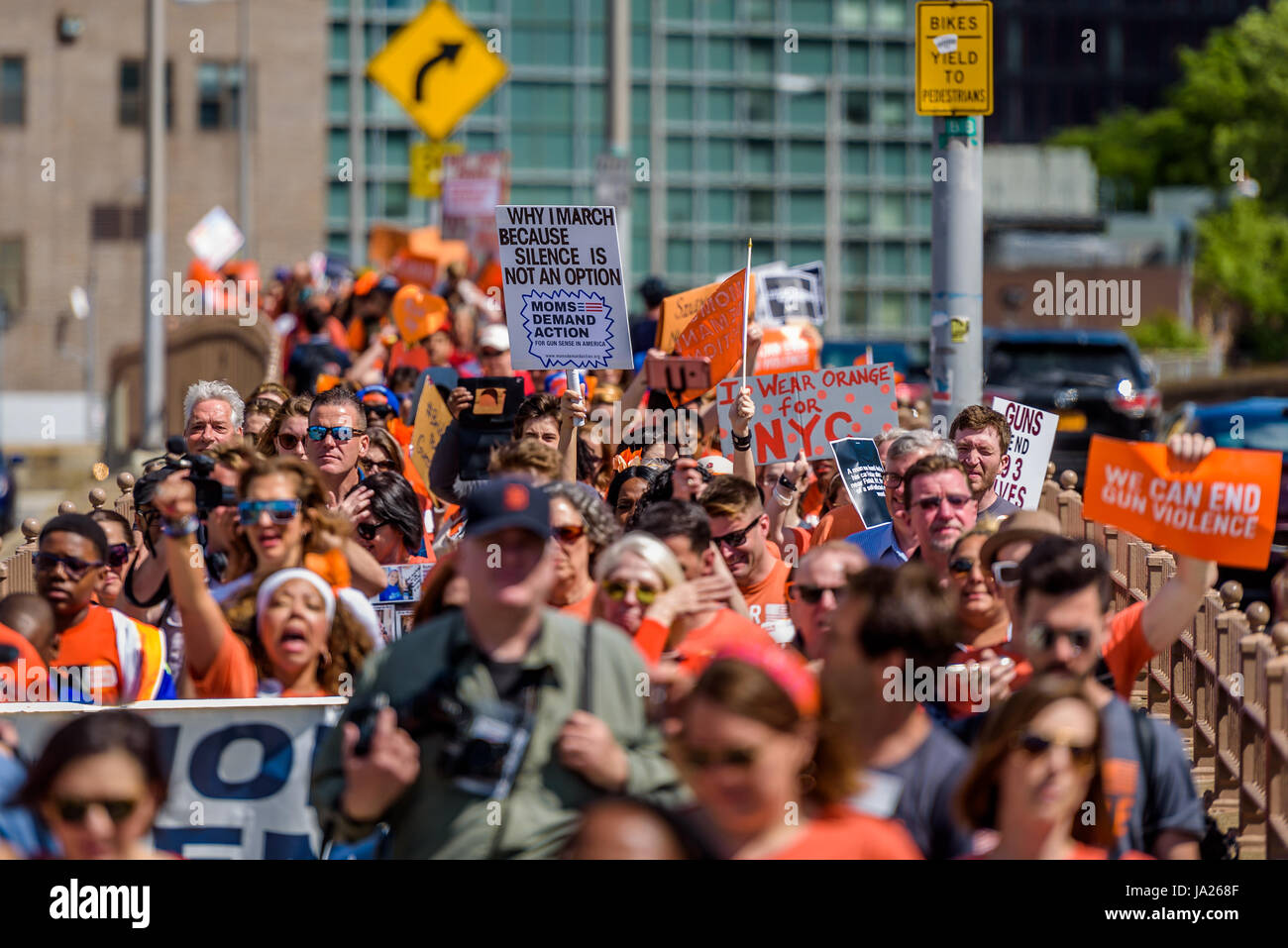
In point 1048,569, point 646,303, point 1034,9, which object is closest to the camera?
point 1048,569

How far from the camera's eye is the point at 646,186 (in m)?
44.9

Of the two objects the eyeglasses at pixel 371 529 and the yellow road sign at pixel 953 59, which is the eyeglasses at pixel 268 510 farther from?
the yellow road sign at pixel 953 59

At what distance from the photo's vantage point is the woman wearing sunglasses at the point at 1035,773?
14.0 feet

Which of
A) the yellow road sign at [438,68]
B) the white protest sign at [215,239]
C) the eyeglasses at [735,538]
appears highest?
the yellow road sign at [438,68]

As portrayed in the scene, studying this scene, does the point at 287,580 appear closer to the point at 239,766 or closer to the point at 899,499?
the point at 239,766

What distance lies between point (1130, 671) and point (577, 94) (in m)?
40.9

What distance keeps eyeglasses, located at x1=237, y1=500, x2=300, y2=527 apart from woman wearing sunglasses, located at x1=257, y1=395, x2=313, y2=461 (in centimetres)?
274

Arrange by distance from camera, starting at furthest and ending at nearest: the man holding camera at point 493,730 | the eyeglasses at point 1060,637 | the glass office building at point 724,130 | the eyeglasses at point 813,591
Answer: the glass office building at point 724,130 < the eyeglasses at point 813,591 < the eyeglasses at point 1060,637 < the man holding camera at point 493,730

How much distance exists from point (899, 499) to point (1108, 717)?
286 cm

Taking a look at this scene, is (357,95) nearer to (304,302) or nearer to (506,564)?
(304,302)

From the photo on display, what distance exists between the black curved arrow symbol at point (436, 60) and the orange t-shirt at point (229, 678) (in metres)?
13.9

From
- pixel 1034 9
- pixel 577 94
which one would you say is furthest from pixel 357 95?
pixel 1034 9

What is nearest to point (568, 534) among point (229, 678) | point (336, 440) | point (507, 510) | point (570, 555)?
point (570, 555)
